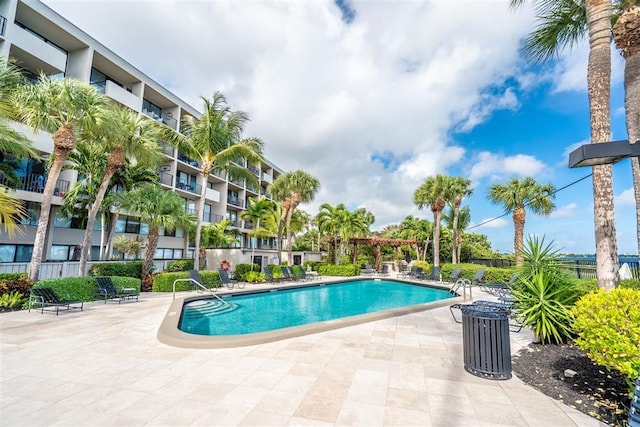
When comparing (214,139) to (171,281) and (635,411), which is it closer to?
(171,281)

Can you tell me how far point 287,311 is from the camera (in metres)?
10.9

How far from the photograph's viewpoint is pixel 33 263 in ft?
29.6

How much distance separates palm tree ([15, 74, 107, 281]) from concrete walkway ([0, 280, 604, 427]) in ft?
14.8

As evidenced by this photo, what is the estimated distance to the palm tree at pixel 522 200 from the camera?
21.1m

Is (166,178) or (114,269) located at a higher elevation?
(166,178)

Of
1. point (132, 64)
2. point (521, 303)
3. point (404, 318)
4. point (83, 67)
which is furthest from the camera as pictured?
point (132, 64)

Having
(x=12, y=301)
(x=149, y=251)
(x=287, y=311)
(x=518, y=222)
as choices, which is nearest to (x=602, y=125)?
(x=287, y=311)

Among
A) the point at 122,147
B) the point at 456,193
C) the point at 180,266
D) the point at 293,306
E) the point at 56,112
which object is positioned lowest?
the point at 293,306

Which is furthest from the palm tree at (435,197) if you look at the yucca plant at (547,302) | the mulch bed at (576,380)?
the mulch bed at (576,380)

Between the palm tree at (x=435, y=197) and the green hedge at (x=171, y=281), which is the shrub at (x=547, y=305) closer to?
the green hedge at (x=171, y=281)

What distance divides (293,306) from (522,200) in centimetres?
1939

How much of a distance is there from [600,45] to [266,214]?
18.7 metres

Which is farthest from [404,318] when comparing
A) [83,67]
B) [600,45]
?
[83,67]

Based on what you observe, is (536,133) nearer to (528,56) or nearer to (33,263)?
(528,56)
